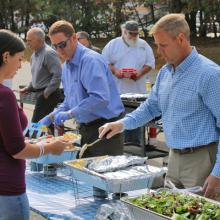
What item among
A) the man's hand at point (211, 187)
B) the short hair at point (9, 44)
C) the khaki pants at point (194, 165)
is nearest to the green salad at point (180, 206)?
the man's hand at point (211, 187)

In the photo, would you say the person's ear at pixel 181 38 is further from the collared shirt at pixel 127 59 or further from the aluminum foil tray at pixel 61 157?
the collared shirt at pixel 127 59

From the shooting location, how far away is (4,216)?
8.59 feet

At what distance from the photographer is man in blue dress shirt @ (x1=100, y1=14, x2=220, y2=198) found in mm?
2775

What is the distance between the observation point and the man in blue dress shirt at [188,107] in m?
2.78

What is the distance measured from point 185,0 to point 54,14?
846 cm

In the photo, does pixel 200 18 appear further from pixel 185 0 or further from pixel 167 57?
pixel 167 57

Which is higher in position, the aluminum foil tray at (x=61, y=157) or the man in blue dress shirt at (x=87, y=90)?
the man in blue dress shirt at (x=87, y=90)

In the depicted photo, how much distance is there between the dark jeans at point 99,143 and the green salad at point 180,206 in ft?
4.49

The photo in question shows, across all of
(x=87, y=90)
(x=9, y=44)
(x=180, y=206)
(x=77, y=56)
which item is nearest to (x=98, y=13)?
(x=77, y=56)

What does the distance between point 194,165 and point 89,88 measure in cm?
115

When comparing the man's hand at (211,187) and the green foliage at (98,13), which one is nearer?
the man's hand at (211,187)

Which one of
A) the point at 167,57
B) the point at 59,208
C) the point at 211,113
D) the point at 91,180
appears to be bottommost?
the point at 59,208

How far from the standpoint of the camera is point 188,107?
2846mm

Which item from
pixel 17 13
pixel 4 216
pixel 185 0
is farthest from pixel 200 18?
pixel 4 216
